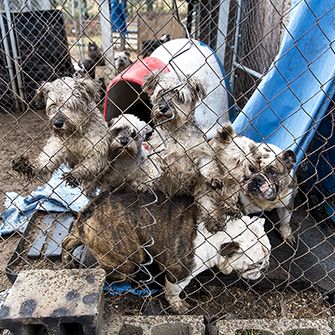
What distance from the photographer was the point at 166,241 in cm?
331

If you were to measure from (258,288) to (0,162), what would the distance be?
411 centimetres

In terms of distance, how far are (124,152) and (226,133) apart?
1010 mm

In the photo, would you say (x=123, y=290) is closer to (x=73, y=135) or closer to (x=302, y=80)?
(x=73, y=135)

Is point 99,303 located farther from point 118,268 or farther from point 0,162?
point 0,162

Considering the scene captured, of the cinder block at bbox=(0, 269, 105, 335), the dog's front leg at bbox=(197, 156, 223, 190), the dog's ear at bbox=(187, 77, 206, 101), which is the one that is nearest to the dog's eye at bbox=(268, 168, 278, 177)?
the dog's front leg at bbox=(197, 156, 223, 190)

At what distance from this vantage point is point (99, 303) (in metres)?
2.40

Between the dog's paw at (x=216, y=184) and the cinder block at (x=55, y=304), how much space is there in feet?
4.30

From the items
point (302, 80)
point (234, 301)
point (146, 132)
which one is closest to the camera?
point (234, 301)

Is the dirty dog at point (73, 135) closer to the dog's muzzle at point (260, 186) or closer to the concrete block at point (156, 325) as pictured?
the dog's muzzle at point (260, 186)

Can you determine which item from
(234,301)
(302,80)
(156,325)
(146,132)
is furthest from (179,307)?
(302,80)

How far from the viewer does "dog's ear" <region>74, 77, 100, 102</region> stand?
3.56 metres

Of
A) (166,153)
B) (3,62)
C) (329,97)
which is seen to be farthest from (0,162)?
(329,97)

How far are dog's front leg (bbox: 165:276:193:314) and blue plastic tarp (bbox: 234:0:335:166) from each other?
56.4 inches

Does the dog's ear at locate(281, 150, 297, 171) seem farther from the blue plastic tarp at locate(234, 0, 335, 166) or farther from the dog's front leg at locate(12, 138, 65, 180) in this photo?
the dog's front leg at locate(12, 138, 65, 180)
